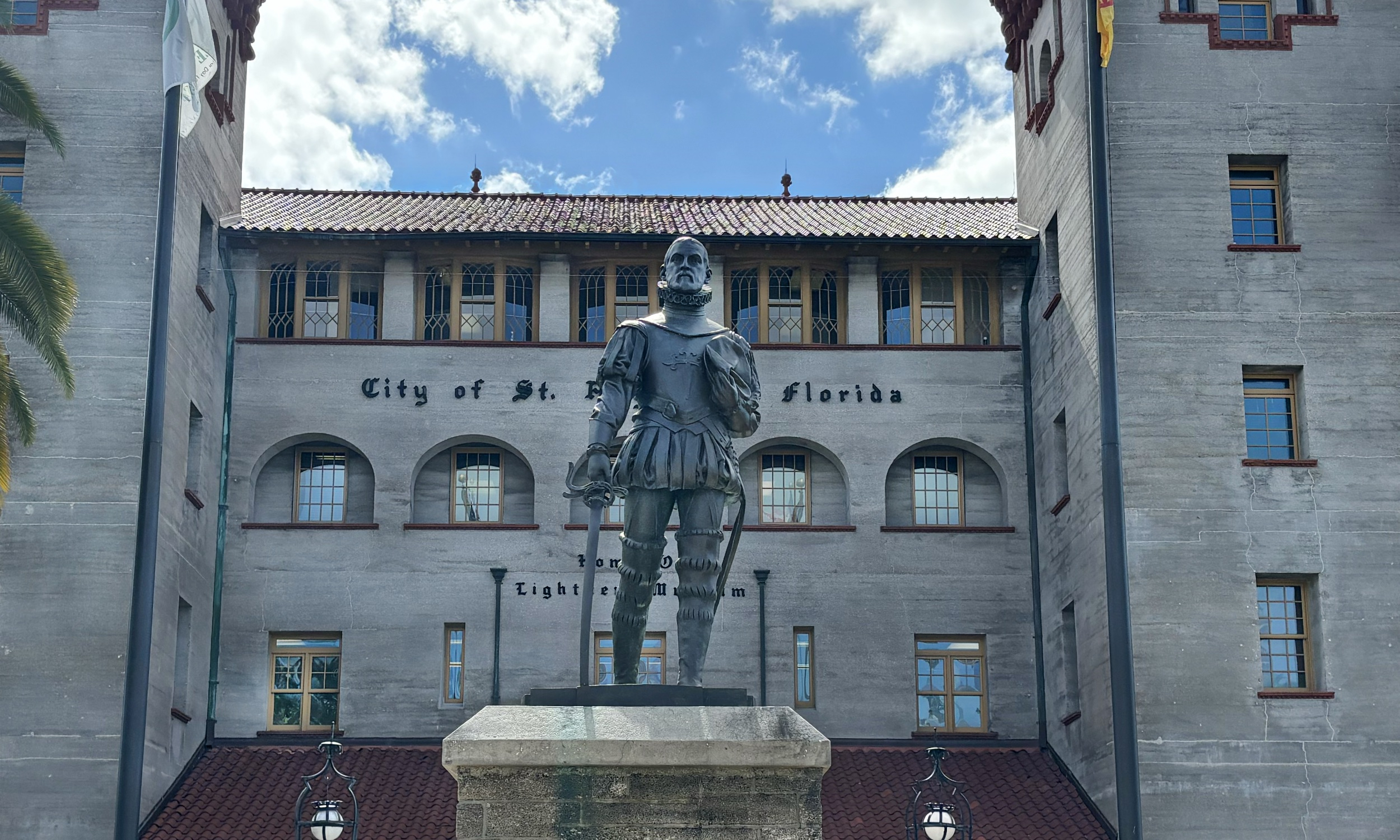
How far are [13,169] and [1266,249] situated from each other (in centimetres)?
2125

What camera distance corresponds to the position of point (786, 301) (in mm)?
36938

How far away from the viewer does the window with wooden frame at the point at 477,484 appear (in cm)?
3588

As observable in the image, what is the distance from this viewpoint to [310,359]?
35.9 metres

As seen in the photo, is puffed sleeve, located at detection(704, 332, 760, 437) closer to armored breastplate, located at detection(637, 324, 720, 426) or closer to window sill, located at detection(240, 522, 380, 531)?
armored breastplate, located at detection(637, 324, 720, 426)

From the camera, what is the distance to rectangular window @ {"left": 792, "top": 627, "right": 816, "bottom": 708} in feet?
114

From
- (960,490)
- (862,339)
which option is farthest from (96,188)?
(960,490)

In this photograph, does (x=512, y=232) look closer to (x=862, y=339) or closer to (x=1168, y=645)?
(x=862, y=339)

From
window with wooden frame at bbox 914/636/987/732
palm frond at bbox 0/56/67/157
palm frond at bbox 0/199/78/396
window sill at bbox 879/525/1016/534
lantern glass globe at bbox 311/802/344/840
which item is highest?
palm frond at bbox 0/56/67/157

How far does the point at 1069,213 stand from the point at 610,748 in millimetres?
23932

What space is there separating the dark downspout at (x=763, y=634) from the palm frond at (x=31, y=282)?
13.8m

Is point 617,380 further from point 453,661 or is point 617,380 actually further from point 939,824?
point 453,661

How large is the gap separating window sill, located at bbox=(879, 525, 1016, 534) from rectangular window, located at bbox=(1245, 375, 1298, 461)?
221 inches

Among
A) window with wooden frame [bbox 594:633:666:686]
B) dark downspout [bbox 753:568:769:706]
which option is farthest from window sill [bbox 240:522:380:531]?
dark downspout [bbox 753:568:769:706]

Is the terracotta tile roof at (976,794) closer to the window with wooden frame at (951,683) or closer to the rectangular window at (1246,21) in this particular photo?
the window with wooden frame at (951,683)
